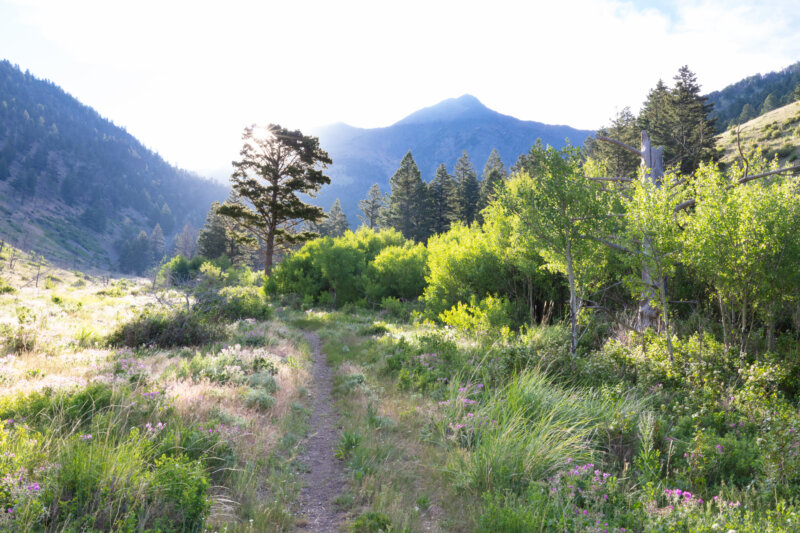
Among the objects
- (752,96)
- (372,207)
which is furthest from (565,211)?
(752,96)

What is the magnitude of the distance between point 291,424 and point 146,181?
226 m

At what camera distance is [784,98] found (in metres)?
75.9

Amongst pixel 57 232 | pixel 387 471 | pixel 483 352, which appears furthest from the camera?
pixel 57 232

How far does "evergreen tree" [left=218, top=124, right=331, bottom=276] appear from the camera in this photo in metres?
27.0

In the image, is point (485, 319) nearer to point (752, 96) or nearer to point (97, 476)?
point (97, 476)

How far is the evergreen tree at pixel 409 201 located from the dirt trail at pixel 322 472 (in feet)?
140

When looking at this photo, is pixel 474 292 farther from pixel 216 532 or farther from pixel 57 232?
pixel 57 232

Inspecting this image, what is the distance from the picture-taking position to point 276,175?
89.9ft

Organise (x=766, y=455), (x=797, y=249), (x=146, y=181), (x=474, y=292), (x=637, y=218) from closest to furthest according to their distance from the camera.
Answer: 1. (x=766, y=455)
2. (x=797, y=249)
3. (x=637, y=218)
4. (x=474, y=292)
5. (x=146, y=181)

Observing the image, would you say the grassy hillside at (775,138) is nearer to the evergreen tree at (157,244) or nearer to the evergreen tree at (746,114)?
the evergreen tree at (746,114)

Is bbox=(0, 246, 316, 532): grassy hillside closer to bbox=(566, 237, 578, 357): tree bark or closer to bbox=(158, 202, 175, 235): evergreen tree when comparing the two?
bbox=(566, 237, 578, 357): tree bark

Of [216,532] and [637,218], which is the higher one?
[637,218]

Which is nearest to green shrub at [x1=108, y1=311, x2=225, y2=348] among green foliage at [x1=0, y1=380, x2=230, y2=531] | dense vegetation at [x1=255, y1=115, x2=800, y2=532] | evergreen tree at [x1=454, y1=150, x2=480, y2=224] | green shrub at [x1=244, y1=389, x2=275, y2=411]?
dense vegetation at [x1=255, y1=115, x2=800, y2=532]

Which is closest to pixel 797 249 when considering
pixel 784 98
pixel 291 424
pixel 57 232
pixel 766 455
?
pixel 766 455
